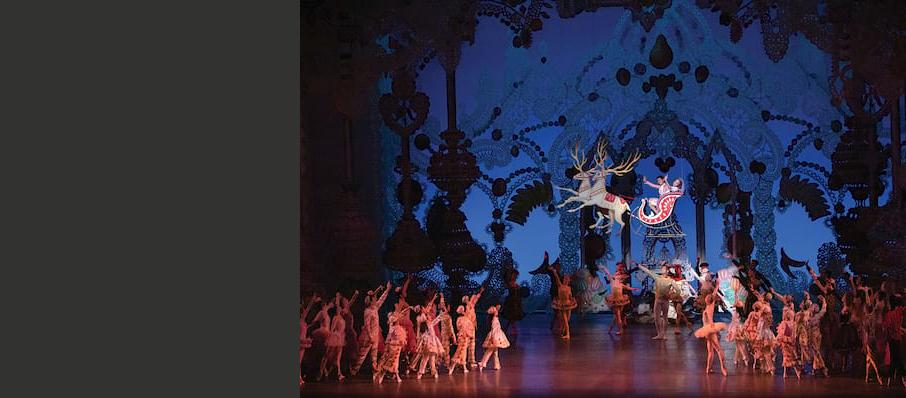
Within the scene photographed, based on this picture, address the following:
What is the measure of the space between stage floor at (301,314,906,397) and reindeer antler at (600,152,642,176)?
3.76 metres

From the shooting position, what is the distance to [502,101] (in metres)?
19.6

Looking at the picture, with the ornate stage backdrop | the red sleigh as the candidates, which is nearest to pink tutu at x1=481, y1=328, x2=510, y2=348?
the ornate stage backdrop

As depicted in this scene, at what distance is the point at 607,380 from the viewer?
11750 millimetres

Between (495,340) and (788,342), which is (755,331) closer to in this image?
(788,342)

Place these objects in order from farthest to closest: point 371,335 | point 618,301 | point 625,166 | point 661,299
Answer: point 625,166 → point 618,301 → point 661,299 → point 371,335

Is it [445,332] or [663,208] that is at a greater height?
[663,208]

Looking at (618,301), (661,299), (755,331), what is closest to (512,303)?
(618,301)

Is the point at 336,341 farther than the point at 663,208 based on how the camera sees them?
No

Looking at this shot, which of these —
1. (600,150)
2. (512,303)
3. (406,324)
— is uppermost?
(600,150)

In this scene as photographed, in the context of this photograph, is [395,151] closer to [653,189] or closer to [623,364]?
[653,189]

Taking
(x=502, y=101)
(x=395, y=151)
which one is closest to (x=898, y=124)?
(x=502, y=101)

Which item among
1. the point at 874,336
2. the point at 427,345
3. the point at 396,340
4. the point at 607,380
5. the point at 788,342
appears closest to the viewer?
the point at 874,336

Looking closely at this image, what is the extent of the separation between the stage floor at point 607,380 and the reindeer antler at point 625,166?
3755mm

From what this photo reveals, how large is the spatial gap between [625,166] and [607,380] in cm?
729
